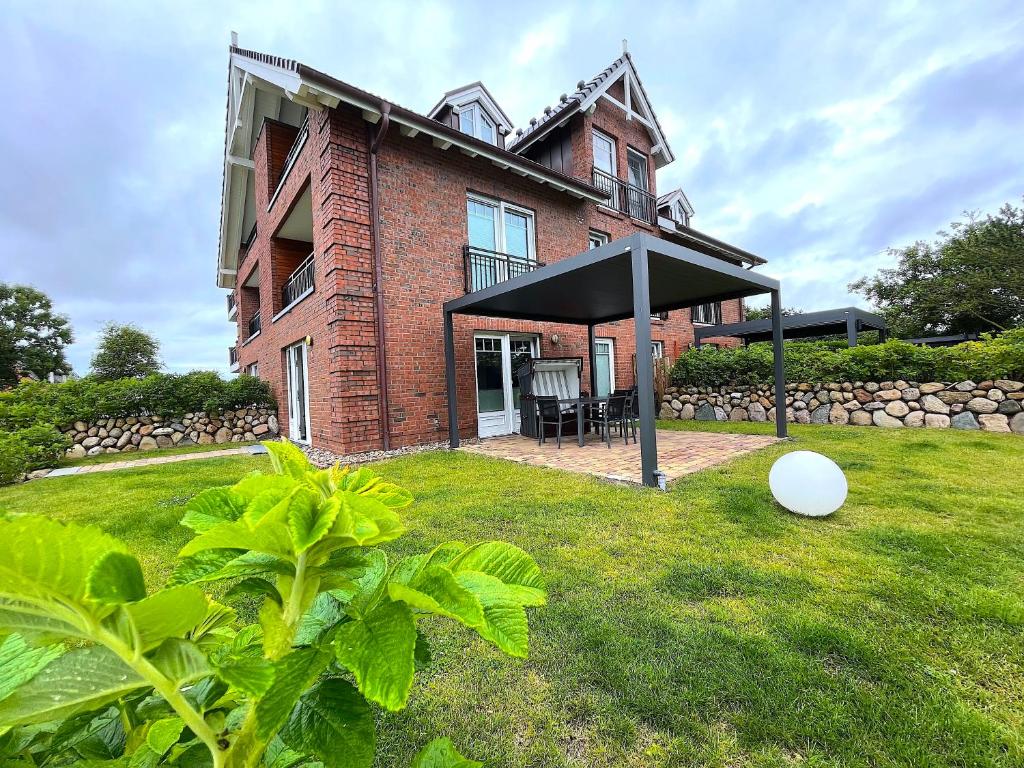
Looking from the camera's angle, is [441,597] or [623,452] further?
[623,452]

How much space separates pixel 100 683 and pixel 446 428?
7254 mm

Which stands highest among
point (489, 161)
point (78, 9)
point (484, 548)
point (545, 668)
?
point (78, 9)

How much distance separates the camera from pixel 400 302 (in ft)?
23.3

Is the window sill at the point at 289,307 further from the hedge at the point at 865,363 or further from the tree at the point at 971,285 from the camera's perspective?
the tree at the point at 971,285

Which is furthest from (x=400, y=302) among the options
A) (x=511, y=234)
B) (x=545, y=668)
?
(x=545, y=668)

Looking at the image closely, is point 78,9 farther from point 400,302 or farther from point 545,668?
point 545,668

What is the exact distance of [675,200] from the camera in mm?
15508

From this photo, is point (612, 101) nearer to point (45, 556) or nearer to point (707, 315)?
point (707, 315)

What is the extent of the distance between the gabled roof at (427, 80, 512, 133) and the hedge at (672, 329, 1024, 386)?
7441 mm

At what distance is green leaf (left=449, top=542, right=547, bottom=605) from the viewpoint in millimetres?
475

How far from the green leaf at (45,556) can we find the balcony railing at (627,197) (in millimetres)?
12152

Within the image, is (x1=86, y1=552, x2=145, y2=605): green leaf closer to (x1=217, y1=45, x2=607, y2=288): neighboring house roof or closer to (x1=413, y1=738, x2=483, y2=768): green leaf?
(x1=413, y1=738, x2=483, y2=768): green leaf

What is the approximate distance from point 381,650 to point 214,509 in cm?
25

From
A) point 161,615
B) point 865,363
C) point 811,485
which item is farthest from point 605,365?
point 161,615
